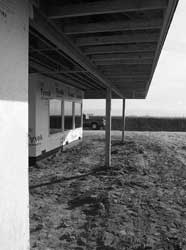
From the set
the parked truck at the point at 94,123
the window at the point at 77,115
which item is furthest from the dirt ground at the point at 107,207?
the parked truck at the point at 94,123

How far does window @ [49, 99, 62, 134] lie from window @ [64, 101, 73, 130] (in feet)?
2.41

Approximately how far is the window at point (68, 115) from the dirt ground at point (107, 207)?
3.44m

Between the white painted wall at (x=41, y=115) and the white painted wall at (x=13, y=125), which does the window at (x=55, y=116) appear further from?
the white painted wall at (x=13, y=125)

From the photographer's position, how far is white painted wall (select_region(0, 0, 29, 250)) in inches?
61.7

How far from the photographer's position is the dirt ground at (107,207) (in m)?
3.05

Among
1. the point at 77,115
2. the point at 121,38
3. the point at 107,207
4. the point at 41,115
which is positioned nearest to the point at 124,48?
the point at 121,38

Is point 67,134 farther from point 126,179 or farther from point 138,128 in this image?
point 138,128

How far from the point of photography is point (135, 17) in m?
2.49

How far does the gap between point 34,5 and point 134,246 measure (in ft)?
10.1

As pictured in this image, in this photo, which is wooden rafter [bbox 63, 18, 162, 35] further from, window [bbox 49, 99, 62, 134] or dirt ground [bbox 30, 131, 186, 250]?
window [bbox 49, 99, 62, 134]

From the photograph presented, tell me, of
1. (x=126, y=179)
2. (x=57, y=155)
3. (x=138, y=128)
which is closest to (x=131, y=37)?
(x=126, y=179)

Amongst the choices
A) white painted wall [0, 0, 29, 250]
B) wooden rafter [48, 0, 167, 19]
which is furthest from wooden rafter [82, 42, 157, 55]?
white painted wall [0, 0, 29, 250]

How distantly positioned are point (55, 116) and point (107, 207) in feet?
19.2

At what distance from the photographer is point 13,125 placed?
1701 mm
